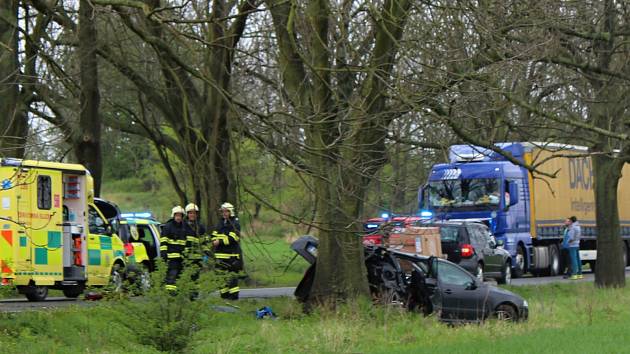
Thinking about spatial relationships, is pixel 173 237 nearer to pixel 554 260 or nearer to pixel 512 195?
pixel 512 195

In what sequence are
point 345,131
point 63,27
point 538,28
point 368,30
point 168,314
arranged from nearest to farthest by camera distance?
1. point 168,314
2. point 345,131
3. point 538,28
4. point 368,30
5. point 63,27

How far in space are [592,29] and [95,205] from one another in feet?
34.8

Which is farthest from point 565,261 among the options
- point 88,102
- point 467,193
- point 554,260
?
point 88,102

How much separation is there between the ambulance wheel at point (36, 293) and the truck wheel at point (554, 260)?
1953 cm

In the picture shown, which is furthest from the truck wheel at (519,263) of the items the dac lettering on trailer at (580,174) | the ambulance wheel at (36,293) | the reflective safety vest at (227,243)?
the reflective safety vest at (227,243)

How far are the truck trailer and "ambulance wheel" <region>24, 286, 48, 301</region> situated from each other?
41.6 feet

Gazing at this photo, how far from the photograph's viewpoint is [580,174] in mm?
40812

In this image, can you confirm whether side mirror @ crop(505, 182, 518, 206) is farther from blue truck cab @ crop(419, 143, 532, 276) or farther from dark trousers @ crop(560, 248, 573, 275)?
dark trousers @ crop(560, 248, 573, 275)

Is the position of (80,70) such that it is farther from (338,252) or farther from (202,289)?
(202,289)

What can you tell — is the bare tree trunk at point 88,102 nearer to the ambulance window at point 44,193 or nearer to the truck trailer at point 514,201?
the ambulance window at point 44,193

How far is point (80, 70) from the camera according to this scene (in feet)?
80.5

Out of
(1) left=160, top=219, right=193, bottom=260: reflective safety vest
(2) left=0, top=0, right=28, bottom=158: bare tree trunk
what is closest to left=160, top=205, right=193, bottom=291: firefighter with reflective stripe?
(1) left=160, top=219, right=193, bottom=260: reflective safety vest

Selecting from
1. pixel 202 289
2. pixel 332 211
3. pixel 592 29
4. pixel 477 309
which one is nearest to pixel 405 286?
pixel 477 309

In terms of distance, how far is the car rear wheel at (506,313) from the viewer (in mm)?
19844
